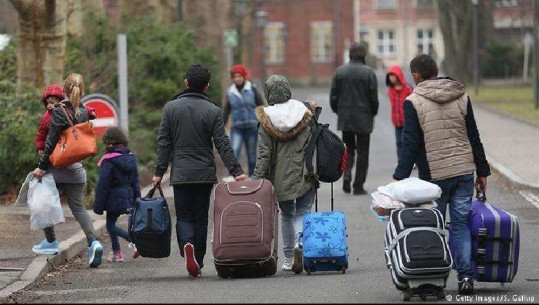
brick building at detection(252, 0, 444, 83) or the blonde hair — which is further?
brick building at detection(252, 0, 444, 83)

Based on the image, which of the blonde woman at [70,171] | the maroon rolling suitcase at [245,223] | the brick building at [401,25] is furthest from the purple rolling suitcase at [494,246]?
the brick building at [401,25]

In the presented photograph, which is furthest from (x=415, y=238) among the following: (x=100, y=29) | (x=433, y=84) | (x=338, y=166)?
(x=100, y=29)

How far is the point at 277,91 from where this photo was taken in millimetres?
11648

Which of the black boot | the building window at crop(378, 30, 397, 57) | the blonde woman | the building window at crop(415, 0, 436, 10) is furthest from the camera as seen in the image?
the building window at crop(378, 30, 397, 57)

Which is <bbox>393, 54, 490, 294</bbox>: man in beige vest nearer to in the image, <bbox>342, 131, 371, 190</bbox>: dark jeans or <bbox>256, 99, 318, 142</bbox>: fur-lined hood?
<bbox>256, 99, 318, 142</bbox>: fur-lined hood

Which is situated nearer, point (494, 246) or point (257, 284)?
point (494, 246)

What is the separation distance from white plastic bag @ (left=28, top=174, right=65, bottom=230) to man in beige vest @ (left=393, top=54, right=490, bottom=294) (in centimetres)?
382

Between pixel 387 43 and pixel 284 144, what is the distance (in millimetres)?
102001

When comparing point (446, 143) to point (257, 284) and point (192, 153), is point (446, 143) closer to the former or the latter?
point (257, 284)

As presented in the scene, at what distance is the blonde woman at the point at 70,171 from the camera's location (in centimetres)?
1261

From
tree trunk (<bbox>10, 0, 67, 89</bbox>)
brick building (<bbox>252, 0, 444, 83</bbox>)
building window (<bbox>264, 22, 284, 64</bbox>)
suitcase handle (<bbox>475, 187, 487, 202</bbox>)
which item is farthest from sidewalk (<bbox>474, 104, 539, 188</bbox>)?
building window (<bbox>264, 22, 284, 64</bbox>)

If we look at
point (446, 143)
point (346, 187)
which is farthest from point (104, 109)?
point (446, 143)

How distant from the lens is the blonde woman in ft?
41.4

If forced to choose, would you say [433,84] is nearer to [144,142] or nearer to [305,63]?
[144,142]
